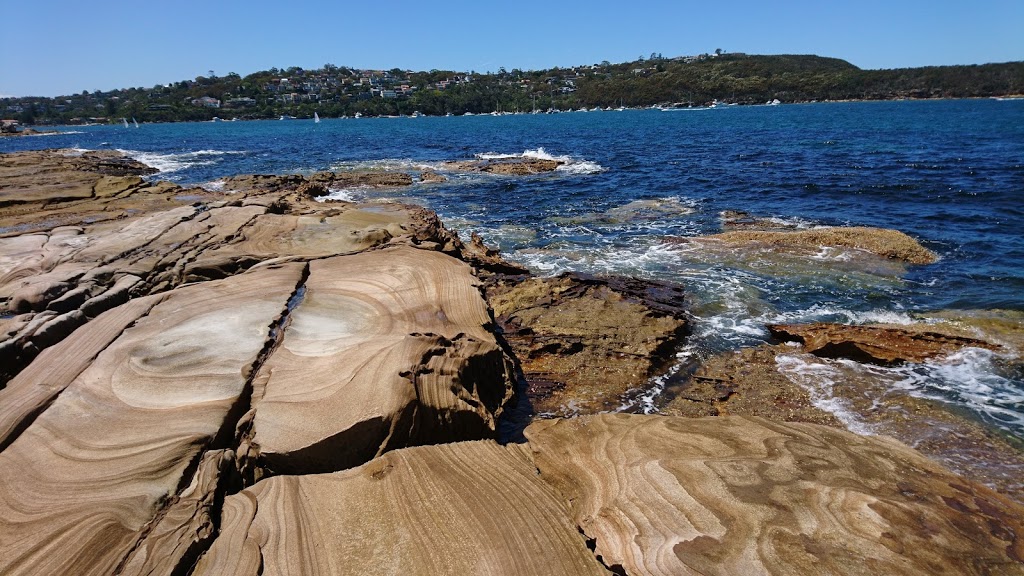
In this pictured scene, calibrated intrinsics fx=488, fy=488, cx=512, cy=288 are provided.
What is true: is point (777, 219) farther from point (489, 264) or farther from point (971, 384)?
point (489, 264)

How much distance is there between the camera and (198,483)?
3590 mm

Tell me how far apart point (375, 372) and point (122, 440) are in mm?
1992

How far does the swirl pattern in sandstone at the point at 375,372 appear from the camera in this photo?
13.6 feet

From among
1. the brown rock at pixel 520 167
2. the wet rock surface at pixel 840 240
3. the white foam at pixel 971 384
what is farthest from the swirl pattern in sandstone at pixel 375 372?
the brown rock at pixel 520 167

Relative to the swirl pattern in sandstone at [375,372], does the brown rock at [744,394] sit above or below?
below

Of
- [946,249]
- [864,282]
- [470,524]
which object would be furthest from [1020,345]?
[470,524]

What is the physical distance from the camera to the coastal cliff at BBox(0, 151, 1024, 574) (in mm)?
3252

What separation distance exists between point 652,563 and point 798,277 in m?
10.6

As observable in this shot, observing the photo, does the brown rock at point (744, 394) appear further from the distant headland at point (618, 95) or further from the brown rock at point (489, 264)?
the distant headland at point (618, 95)

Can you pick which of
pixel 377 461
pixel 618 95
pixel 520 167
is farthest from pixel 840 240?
pixel 618 95

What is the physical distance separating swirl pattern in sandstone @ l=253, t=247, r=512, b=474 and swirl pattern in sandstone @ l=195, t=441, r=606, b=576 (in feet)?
1.00

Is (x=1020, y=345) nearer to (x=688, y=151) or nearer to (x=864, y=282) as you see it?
(x=864, y=282)

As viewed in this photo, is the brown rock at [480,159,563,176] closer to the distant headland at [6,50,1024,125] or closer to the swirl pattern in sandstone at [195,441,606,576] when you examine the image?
the swirl pattern in sandstone at [195,441,606,576]

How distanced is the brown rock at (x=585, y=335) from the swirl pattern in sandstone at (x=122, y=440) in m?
3.77
